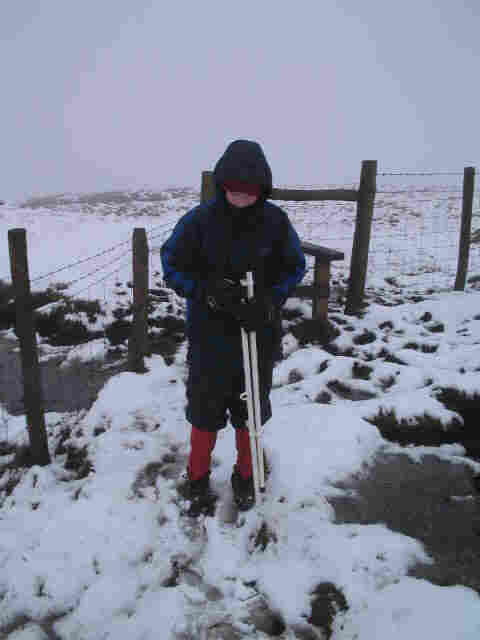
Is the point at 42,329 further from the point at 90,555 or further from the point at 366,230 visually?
the point at 366,230

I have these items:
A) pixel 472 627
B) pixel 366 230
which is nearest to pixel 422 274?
pixel 366 230

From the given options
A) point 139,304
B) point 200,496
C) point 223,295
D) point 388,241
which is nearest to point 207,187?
point 139,304

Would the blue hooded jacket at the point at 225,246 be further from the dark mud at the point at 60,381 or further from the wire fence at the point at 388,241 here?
the wire fence at the point at 388,241

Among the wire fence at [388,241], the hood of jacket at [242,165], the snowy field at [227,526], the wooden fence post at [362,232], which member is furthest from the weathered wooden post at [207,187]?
the hood of jacket at [242,165]

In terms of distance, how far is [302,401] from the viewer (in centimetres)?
418

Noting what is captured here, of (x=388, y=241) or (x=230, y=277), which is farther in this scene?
(x=388, y=241)

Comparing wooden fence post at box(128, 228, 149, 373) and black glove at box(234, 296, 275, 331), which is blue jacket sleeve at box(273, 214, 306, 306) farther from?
wooden fence post at box(128, 228, 149, 373)

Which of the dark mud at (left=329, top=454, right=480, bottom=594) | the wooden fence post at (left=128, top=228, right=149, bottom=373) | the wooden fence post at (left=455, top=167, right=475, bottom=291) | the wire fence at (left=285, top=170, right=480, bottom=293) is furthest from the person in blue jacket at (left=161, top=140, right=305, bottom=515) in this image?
the wooden fence post at (left=455, top=167, right=475, bottom=291)

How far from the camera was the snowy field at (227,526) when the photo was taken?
222 centimetres

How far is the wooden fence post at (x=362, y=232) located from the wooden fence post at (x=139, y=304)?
3.30m

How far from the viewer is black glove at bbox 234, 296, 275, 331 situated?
2525 millimetres

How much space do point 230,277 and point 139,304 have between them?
2599 millimetres

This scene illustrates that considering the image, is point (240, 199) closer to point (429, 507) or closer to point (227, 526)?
point (227, 526)

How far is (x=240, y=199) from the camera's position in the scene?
101 inches
